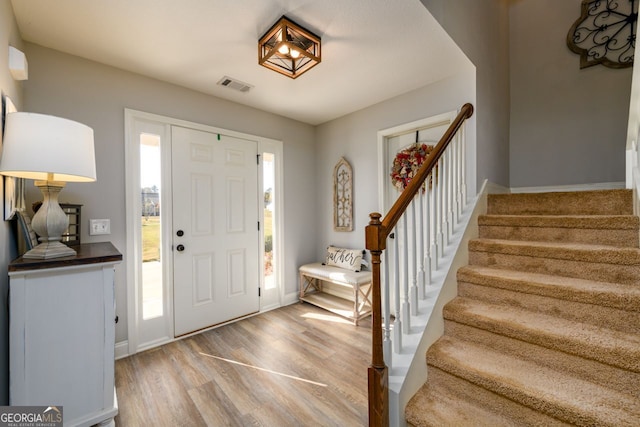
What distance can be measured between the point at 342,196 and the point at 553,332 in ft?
8.22

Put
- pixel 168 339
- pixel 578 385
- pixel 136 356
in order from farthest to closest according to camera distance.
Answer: pixel 168 339, pixel 136 356, pixel 578 385

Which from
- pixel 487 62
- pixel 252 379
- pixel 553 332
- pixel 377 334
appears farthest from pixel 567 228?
pixel 252 379

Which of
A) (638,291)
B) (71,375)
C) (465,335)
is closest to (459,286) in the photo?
(465,335)

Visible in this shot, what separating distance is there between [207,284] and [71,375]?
57.0 inches

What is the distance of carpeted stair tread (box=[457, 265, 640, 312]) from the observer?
4.15 ft

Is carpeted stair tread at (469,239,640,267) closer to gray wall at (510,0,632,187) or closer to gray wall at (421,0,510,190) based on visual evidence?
gray wall at (421,0,510,190)

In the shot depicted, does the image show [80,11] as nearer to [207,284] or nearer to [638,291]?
[207,284]

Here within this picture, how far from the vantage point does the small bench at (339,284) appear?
285 centimetres

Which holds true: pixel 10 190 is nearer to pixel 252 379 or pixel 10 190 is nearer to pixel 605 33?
pixel 252 379

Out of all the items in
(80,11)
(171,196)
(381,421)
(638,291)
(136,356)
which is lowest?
(136,356)

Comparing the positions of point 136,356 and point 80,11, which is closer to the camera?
point 80,11

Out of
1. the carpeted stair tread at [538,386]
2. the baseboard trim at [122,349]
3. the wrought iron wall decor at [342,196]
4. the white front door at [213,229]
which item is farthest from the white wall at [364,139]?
the baseboard trim at [122,349]

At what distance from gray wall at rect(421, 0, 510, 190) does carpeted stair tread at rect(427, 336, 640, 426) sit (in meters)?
1.49

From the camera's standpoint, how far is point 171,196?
100.0 inches
